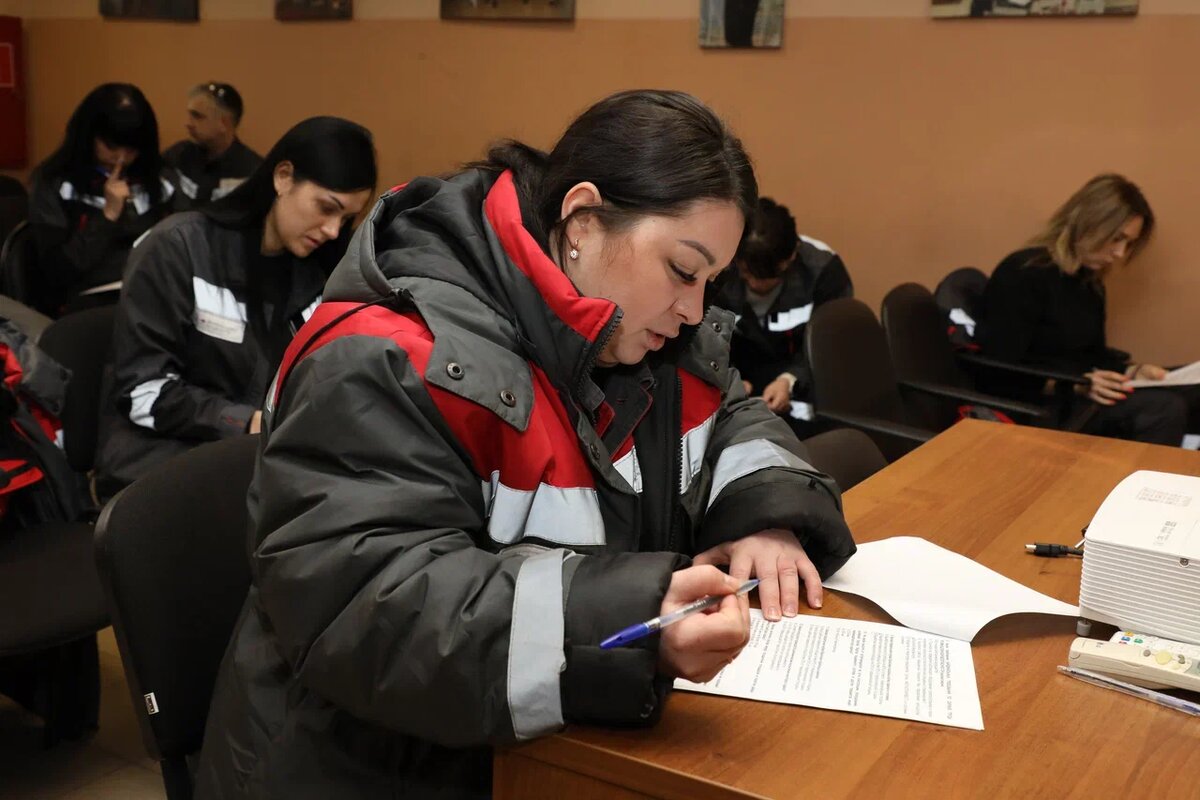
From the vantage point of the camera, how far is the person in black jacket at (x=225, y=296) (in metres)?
2.27

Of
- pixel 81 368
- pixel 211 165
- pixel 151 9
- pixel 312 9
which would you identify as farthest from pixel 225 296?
pixel 151 9

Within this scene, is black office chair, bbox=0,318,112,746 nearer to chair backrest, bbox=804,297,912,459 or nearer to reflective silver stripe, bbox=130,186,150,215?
reflective silver stripe, bbox=130,186,150,215

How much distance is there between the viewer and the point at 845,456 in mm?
1941

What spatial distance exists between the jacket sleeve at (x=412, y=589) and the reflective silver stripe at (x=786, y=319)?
2538 millimetres

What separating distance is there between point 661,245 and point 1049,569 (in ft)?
2.29

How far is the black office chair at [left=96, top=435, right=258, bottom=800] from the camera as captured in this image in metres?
1.26

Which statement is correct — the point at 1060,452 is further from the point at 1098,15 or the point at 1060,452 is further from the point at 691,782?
the point at 1098,15

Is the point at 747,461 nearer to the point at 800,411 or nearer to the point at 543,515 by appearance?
the point at 543,515

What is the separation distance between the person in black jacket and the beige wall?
4.44ft

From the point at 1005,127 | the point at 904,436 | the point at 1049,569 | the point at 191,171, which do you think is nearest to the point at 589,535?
the point at 1049,569

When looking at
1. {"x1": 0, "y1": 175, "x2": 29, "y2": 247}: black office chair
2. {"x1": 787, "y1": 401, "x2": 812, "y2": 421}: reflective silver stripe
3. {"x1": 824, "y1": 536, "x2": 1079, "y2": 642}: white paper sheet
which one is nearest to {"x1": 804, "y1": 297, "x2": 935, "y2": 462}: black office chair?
{"x1": 787, "y1": 401, "x2": 812, "y2": 421}: reflective silver stripe

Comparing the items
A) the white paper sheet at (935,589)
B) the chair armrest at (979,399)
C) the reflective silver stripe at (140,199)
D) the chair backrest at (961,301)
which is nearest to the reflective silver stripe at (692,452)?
the white paper sheet at (935,589)

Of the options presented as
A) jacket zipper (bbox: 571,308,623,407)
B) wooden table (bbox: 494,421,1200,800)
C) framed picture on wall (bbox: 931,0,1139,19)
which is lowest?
wooden table (bbox: 494,421,1200,800)

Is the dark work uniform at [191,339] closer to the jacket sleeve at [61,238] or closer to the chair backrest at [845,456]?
the chair backrest at [845,456]
